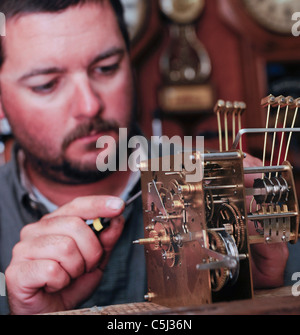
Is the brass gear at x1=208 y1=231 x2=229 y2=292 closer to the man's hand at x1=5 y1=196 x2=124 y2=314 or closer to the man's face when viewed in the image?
the man's hand at x1=5 y1=196 x2=124 y2=314

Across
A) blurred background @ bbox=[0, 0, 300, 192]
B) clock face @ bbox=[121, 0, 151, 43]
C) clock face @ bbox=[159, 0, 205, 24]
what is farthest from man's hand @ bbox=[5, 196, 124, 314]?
clock face @ bbox=[159, 0, 205, 24]

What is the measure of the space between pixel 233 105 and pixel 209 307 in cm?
55

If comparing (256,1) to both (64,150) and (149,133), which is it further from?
(64,150)

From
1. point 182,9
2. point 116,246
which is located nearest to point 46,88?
point 116,246

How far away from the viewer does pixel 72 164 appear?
183 centimetres

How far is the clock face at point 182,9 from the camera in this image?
115 inches

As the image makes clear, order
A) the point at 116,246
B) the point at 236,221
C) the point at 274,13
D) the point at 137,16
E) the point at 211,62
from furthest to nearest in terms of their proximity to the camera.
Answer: the point at 211,62 → the point at 274,13 → the point at 137,16 → the point at 116,246 → the point at 236,221

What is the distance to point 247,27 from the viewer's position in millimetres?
2912

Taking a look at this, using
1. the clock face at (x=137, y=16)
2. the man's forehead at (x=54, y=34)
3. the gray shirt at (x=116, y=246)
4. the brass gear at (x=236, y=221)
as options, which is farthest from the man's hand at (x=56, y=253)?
the clock face at (x=137, y=16)

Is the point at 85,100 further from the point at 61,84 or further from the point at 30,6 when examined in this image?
the point at 30,6

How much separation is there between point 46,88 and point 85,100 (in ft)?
0.49

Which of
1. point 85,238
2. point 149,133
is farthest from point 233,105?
point 149,133

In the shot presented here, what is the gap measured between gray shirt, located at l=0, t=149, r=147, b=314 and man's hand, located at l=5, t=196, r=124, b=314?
0.26 m

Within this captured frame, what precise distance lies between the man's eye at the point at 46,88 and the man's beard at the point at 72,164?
17 centimetres
